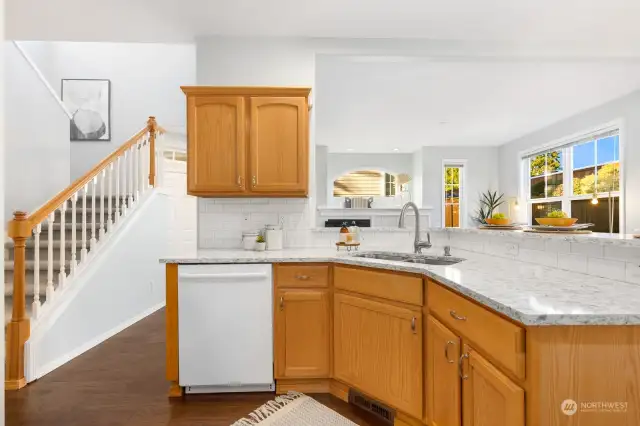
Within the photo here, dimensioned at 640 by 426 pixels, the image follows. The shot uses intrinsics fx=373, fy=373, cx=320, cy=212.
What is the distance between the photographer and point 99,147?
586 centimetres

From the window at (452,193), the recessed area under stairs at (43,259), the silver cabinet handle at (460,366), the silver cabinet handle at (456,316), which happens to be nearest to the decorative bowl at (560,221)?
the silver cabinet handle at (456,316)

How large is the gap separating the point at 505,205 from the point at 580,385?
8543mm

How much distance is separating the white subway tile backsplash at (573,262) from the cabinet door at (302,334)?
1291 mm

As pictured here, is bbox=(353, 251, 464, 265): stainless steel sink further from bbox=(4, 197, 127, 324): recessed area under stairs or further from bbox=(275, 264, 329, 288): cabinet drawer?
bbox=(4, 197, 127, 324): recessed area under stairs

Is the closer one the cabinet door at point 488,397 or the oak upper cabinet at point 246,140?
the cabinet door at point 488,397

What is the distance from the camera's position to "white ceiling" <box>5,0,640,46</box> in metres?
2.72

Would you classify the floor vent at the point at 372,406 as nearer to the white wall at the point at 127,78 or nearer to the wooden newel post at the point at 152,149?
the wooden newel post at the point at 152,149

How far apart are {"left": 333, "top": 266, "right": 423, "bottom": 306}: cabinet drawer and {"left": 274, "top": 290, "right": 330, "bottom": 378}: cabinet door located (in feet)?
0.59

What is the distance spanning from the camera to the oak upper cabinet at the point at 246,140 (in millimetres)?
2744

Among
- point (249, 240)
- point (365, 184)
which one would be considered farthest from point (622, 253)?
point (365, 184)

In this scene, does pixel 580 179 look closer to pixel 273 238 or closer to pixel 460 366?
pixel 273 238

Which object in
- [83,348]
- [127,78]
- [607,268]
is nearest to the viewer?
[607,268]

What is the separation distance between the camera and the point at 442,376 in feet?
5.38

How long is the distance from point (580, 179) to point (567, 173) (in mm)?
348
